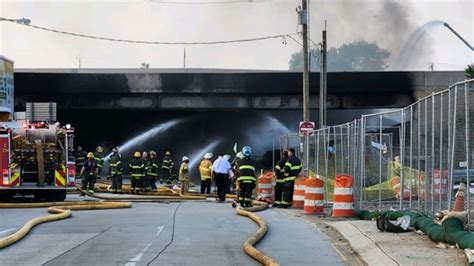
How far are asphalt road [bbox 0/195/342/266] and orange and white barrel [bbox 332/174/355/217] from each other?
0.96 m

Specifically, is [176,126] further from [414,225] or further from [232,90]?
[414,225]

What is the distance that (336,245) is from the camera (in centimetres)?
1296

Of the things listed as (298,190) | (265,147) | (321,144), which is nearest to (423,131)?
(298,190)

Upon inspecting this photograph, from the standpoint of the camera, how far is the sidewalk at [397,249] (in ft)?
32.9

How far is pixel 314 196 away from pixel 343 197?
139cm

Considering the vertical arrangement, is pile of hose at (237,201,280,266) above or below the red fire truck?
below

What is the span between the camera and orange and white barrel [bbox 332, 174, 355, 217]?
17.3 m

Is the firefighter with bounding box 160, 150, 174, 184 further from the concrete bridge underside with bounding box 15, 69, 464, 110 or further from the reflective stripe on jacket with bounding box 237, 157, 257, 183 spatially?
the reflective stripe on jacket with bounding box 237, 157, 257, 183

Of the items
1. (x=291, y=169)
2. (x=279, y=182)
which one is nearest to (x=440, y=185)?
(x=291, y=169)

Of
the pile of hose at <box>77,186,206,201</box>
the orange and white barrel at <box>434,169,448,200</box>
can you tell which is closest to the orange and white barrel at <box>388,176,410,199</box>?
the orange and white barrel at <box>434,169,448,200</box>

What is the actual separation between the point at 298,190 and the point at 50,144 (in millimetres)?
7667

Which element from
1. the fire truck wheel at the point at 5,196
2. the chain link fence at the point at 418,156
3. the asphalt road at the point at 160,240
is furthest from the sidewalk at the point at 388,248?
the fire truck wheel at the point at 5,196

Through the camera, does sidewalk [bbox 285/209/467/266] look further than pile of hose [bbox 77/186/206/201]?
No

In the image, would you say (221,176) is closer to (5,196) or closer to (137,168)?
(137,168)
